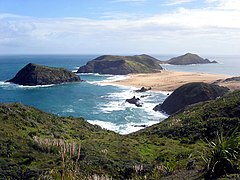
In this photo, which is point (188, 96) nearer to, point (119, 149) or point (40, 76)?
point (119, 149)

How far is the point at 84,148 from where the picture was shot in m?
26.2

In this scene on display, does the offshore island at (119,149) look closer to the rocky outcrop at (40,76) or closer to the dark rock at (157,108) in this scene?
the dark rock at (157,108)

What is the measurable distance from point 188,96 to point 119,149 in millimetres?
47317

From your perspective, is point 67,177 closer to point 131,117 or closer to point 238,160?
point 238,160

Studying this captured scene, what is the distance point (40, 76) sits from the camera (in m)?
122

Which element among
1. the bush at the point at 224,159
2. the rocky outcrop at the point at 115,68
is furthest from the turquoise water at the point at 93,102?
the rocky outcrop at the point at 115,68

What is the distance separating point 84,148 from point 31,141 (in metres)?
4.17

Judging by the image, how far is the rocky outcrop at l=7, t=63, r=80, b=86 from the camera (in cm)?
11981

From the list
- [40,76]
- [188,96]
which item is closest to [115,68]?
[40,76]

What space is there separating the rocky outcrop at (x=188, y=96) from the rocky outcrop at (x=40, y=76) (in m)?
57.8

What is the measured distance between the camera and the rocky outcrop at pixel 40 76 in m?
120

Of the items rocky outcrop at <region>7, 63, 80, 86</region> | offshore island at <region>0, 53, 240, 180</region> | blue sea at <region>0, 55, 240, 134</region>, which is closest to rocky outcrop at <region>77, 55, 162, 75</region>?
rocky outcrop at <region>7, 63, 80, 86</region>

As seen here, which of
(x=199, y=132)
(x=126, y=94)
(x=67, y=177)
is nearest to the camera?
(x=67, y=177)

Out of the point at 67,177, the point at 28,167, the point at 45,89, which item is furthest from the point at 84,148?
the point at 45,89
